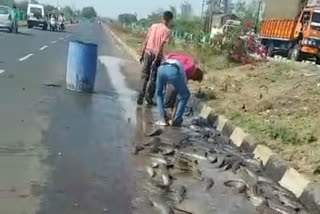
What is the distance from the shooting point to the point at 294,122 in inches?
402

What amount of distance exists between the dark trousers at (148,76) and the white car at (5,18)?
3009cm

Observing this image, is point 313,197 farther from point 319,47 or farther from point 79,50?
point 319,47

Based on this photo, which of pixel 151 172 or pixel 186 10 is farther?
pixel 186 10

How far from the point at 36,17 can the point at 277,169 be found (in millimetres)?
52986

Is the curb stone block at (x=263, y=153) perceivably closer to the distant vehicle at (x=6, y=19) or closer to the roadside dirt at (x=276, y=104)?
the roadside dirt at (x=276, y=104)

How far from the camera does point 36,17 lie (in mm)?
58625

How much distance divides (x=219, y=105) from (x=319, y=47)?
1787 centimetres

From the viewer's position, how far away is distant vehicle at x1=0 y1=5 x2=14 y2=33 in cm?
4131

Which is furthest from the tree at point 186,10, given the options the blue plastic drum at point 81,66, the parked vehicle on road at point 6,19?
the blue plastic drum at point 81,66

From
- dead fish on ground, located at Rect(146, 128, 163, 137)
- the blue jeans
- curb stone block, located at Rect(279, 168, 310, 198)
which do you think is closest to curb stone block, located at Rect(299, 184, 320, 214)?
curb stone block, located at Rect(279, 168, 310, 198)

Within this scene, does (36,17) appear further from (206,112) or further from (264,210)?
(264,210)

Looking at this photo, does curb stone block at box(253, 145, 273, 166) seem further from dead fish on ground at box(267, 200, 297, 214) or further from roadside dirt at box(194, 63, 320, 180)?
dead fish on ground at box(267, 200, 297, 214)

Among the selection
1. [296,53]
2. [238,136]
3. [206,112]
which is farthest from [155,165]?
[296,53]

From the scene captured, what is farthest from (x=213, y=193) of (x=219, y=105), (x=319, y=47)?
(x=319, y=47)
